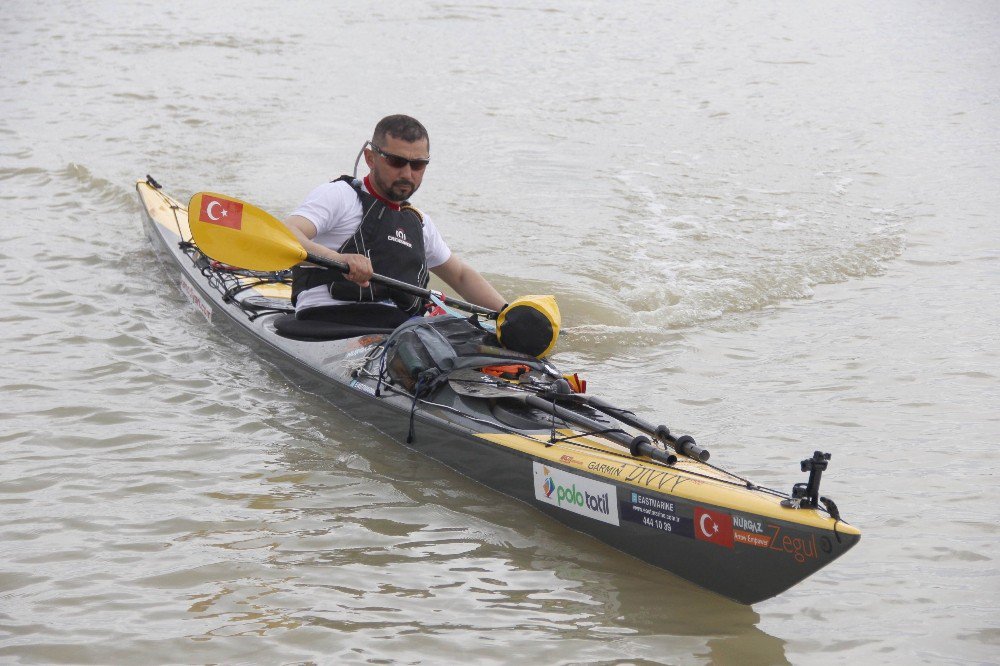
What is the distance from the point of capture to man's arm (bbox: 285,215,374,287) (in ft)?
14.4

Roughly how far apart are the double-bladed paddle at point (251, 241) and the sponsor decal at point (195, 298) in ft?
3.22

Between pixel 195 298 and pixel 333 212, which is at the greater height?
pixel 333 212

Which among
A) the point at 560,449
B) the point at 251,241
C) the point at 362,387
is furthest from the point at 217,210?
the point at 560,449

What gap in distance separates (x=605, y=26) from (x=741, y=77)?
3693 millimetres

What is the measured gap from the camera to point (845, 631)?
311cm

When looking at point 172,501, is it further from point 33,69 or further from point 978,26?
point 978,26

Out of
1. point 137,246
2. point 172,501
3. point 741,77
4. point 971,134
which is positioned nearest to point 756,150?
point 971,134

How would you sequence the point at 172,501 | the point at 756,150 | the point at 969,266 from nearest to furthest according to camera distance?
1. the point at 172,501
2. the point at 969,266
3. the point at 756,150

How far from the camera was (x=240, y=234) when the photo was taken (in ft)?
15.5

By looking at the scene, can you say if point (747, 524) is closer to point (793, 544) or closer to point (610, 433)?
point (793, 544)

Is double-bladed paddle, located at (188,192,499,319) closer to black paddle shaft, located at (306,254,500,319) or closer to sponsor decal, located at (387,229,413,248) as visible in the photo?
black paddle shaft, located at (306,254,500,319)

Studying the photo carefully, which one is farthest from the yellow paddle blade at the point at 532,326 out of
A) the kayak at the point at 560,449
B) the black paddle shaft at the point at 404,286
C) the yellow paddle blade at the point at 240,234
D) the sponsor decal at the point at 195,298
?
the sponsor decal at the point at 195,298

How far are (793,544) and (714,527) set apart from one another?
27 cm

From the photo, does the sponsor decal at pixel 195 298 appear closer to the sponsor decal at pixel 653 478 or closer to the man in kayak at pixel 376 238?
the man in kayak at pixel 376 238
